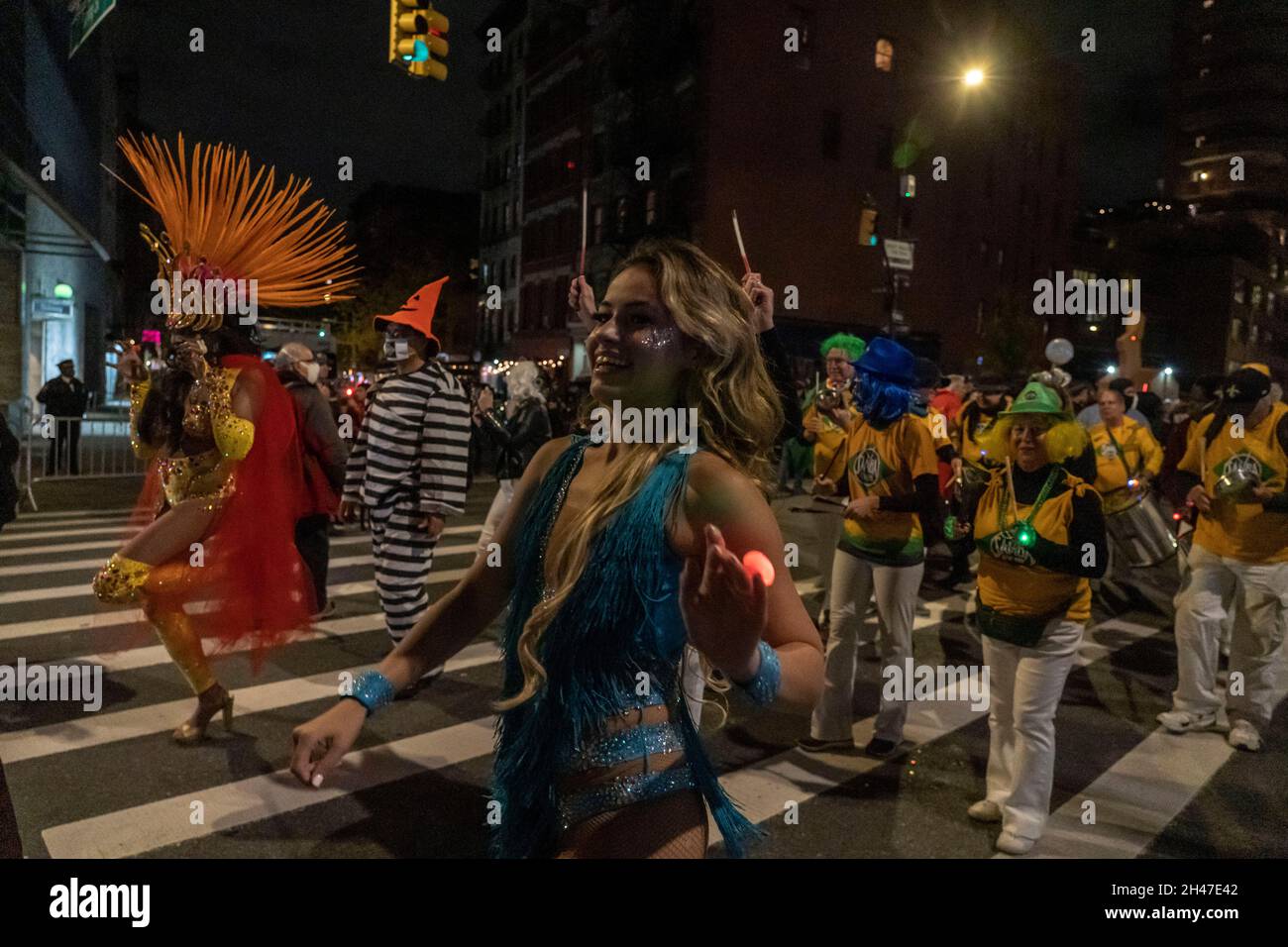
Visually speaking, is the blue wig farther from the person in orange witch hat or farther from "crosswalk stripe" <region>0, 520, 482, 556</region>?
"crosswalk stripe" <region>0, 520, 482, 556</region>

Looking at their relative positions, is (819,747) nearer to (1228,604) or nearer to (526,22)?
(1228,604)

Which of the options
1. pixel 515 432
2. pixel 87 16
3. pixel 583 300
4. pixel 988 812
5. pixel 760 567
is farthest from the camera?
pixel 87 16

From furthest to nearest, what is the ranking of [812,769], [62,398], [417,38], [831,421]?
[62,398] → [417,38] → [831,421] → [812,769]

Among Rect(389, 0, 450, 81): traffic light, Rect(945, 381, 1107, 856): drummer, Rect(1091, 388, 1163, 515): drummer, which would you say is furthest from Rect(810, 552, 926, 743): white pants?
Rect(389, 0, 450, 81): traffic light

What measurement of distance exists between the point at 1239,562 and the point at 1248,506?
0.34 m

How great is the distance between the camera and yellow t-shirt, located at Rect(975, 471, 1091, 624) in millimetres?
4008

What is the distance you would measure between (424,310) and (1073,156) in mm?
50832

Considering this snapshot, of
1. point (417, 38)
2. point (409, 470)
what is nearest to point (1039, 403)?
point (409, 470)

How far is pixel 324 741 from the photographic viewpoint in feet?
6.26

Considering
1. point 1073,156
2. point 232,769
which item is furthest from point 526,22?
point 232,769

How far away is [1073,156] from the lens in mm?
47938

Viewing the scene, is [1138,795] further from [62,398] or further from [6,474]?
[62,398]

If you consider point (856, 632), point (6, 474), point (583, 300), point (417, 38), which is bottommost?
point (856, 632)
